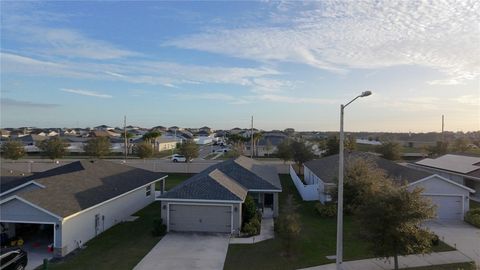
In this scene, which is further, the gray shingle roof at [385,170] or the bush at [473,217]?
the gray shingle roof at [385,170]

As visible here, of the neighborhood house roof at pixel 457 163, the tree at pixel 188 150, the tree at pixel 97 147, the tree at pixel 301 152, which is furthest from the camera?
the tree at pixel 97 147

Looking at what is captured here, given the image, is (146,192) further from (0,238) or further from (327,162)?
(327,162)

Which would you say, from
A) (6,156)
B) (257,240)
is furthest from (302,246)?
(6,156)

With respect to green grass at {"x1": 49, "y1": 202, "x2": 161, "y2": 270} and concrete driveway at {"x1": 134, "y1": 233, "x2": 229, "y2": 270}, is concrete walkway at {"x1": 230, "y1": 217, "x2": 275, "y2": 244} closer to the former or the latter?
concrete driveway at {"x1": 134, "y1": 233, "x2": 229, "y2": 270}

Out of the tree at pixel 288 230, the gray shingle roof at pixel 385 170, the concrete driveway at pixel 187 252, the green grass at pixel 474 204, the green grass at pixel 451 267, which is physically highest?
the gray shingle roof at pixel 385 170

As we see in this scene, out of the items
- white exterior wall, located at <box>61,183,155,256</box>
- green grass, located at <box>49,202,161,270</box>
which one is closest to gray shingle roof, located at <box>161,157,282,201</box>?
green grass, located at <box>49,202,161,270</box>

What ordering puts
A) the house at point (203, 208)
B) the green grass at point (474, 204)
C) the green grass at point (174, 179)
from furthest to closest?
the green grass at point (174, 179) → the green grass at point (474, 204) → the house at point (203, 208)

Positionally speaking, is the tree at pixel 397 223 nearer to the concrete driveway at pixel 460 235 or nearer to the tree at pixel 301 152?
the concrete driveway at pixel 460 235

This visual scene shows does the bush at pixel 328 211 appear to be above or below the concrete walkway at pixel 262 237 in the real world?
above

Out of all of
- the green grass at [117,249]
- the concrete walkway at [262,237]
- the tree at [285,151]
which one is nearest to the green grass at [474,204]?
the concrete walkway at [262,237]
